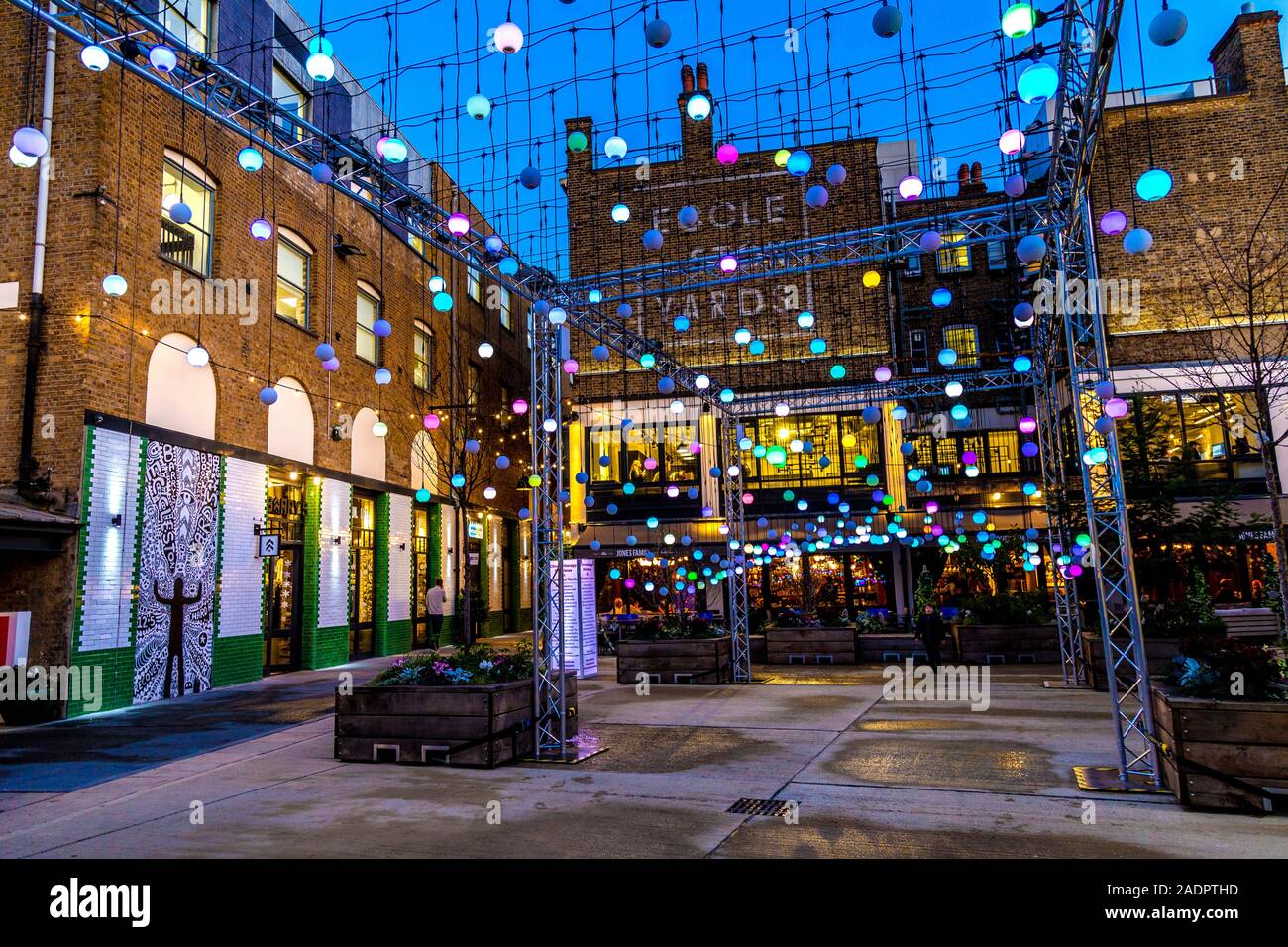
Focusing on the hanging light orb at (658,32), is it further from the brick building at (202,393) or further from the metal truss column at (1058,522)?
the metal truss column at (1058,522)

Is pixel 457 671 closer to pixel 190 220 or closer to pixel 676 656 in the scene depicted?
pixel 676 656

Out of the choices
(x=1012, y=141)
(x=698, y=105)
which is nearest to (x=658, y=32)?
(x=698, y=105)

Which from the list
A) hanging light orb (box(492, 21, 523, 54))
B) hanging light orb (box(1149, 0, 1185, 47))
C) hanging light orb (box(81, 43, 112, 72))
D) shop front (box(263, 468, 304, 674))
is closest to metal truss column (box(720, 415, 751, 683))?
shop front (box(263, 468, 304, 674))

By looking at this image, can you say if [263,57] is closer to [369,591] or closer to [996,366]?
[369,591]

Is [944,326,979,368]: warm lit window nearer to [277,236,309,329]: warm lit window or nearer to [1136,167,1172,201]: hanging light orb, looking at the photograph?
[277,236,309,329]: warm lit window

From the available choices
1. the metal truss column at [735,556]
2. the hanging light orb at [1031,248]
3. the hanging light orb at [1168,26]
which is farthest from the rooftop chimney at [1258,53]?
the hanging light orb at [1168,26]

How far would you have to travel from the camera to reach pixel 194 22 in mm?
15461

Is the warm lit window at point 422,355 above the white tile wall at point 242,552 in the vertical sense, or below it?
above

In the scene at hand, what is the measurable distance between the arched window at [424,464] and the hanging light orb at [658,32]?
17.3 m

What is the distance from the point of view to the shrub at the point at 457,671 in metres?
8.73

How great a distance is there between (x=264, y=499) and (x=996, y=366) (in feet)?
76.2

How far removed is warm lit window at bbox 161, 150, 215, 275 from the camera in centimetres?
1426
